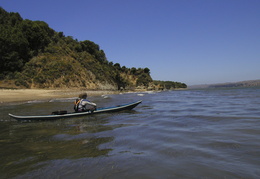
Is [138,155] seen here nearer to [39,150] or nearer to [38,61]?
[39,150]

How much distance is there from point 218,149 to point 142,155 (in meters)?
1.80

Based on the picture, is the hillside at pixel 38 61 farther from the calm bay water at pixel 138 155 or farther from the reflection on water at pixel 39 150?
the calm bay water at pixel 138 155


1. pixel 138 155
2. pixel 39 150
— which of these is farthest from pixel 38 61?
pixel 138 155

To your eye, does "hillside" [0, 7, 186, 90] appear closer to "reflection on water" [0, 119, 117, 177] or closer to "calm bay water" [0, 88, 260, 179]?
"reflection on water" [0, 119, 117, 177]

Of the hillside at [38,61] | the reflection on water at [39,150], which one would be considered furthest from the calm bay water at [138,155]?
the hillside at [38,61]

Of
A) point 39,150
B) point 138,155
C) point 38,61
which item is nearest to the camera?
point 138,155

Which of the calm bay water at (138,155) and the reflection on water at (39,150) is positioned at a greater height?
the calm bay water at (138,155)

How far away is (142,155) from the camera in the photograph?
165 inches

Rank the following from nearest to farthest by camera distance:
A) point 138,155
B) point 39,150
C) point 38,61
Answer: point 138,155, point 39,150, point 38,61

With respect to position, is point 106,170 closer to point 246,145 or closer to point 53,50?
point 246,145

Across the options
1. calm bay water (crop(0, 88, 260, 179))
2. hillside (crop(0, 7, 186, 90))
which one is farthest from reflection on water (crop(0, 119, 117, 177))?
hillside (crop(0, 7, 186, 90))

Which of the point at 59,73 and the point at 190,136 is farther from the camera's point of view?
the point at 59,73

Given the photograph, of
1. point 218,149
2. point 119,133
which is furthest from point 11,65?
point 218,149

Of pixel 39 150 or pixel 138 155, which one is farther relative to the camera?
pixel 39 150
